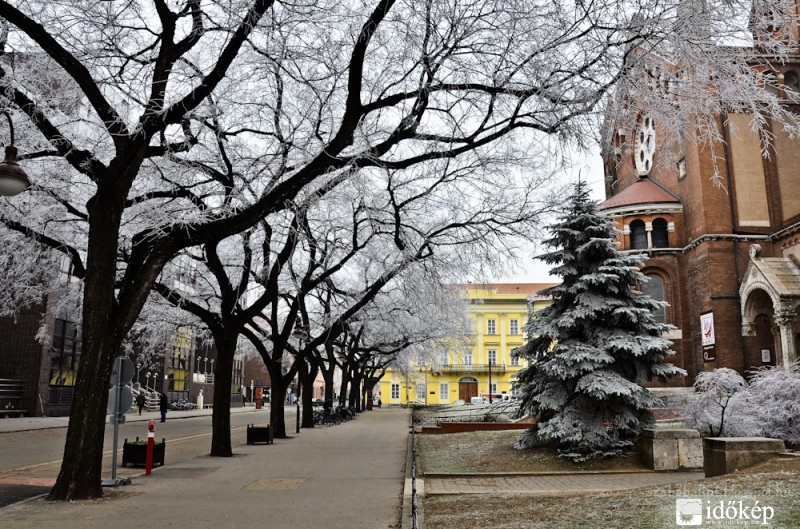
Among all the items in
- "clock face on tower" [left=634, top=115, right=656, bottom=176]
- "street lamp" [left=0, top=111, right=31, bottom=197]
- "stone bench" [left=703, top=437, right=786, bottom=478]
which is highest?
"clock face on tower" [left=634, top=115, right=656, bottom=176]

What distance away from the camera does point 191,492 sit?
1115 centimetres

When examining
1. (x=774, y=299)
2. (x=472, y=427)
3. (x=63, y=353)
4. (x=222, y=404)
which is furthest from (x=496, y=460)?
(x=63, y=353)

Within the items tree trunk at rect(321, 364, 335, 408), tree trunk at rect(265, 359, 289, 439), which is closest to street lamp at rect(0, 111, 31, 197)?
tree trunk at rect(265, 359, 289, 439)

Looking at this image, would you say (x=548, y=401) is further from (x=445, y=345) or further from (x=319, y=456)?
(x=445, y=345)

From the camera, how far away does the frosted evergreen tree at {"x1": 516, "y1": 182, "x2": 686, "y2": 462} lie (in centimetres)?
1506

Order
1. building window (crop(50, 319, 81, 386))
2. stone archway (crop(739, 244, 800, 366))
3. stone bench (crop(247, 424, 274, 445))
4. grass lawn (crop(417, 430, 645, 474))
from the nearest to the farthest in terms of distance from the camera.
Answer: grass lawn (crop(417, 430, 645, 474))
stone bench (crop(247, 424, 274, 445))
stone archway (crop(739, 244, 800, 366))
building window (crop(50, 319, 81, 386))

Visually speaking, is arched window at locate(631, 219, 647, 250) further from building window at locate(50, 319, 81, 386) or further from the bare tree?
building window at locate(50, 319, 81, 386)

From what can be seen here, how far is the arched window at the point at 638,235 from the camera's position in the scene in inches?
1464

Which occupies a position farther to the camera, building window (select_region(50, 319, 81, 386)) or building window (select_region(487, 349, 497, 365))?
building window (select_region(487, 349, 497, 365))

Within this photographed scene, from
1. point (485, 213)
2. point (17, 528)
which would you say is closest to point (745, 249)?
point (485, 213)

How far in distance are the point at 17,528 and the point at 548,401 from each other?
11195 mm

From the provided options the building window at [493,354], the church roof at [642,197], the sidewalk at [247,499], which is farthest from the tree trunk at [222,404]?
the building window at [493,354]

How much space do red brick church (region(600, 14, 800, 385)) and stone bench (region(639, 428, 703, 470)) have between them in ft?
57.5

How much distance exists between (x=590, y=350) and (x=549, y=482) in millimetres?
3703
